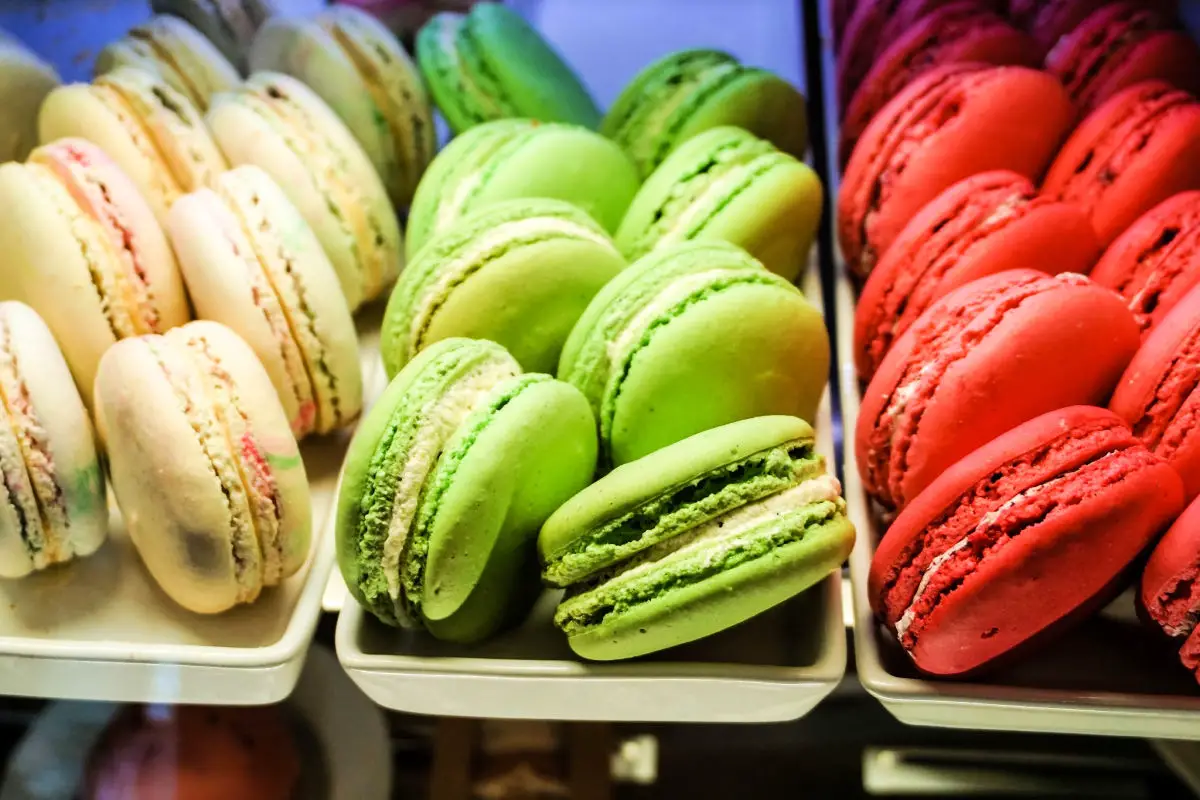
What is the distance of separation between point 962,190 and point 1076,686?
18.0 inches

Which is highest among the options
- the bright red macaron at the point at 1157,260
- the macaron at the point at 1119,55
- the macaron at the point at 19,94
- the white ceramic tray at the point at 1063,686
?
the macaron at the point at 19,94

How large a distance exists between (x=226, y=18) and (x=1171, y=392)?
1.15 metres

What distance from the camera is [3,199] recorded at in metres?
0.96

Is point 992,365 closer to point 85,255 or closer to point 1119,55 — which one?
point 1119,55

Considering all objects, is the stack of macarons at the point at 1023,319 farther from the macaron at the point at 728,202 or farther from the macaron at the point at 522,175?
the macaron at the point at 522,175

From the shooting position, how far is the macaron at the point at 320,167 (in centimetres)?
111

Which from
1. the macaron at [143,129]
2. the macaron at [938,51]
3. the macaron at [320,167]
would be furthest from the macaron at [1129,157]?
the macaron at [143,129]

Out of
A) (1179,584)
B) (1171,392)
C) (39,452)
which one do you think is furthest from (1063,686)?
(39,452)

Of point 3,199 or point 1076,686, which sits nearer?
point 1076,686

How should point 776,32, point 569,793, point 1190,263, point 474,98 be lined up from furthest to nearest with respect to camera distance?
point 776,32
point 474,98
point 569,793
point 1190,263

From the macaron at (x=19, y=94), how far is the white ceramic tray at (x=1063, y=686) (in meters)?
0.95

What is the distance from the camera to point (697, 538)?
789 mm

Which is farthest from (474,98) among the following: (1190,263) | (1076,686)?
(1076,686)

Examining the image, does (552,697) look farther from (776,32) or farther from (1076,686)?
(776,32)
